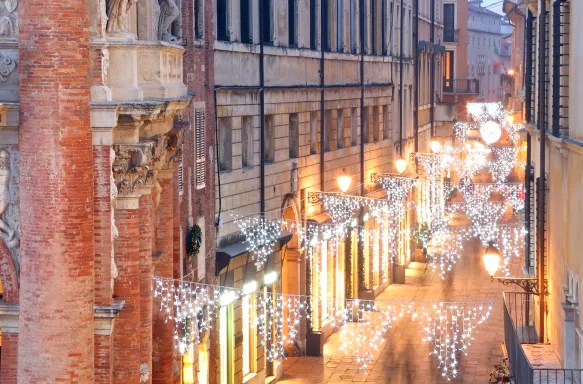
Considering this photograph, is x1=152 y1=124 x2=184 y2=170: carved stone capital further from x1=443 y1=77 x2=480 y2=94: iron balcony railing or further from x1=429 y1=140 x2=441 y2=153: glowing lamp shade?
x1=443 y1=77 x2=480 y2=94: iron balcony railing

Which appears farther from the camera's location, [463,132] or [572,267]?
[463,132]

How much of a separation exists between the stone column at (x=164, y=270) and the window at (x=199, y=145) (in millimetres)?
3067

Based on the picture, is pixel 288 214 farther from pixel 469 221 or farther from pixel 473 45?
pixel 473 45

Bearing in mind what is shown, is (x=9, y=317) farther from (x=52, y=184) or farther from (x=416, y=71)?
(x=416, y=71)

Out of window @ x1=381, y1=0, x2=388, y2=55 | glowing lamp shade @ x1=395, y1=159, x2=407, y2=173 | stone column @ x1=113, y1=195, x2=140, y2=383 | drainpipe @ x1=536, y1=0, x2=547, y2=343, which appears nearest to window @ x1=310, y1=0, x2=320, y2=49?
window @ x1=381, y1=0, x2=388, y2=55

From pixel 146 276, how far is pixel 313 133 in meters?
16.9

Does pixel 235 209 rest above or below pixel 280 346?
above

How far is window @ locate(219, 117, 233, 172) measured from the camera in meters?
29.4

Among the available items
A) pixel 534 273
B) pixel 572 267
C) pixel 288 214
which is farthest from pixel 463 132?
pixel 572 267

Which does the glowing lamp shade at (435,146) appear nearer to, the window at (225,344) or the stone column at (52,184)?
the window at (225,344)

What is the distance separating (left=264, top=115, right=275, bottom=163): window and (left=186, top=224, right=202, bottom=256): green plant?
23.6ft

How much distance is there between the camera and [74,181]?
1859cm

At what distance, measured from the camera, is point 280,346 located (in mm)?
33688

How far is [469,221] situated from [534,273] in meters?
37.4
